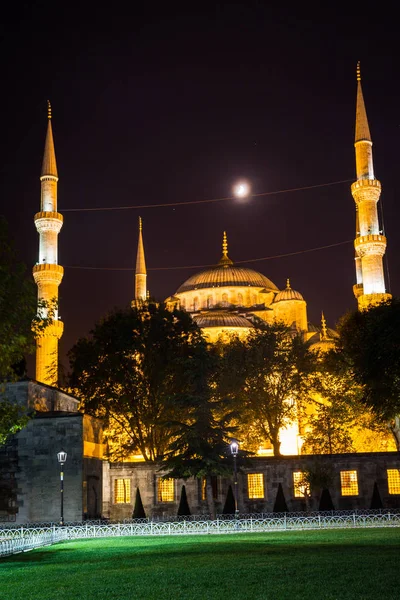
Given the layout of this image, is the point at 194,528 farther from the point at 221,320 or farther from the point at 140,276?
the point at 140,276

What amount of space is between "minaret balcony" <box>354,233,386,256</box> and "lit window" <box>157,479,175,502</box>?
22.2 meters

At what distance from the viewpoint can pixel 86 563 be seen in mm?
16641

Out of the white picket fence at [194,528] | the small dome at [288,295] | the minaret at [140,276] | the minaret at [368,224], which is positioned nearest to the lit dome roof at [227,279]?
the small dome at [288,295]

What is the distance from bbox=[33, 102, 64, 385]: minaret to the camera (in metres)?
50.5

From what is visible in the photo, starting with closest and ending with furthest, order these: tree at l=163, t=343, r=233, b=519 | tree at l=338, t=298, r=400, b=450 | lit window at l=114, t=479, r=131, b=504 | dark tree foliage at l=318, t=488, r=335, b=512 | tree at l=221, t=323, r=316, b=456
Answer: tree at l=338, t=298, r=400, b=450 < tree at l=163, t=343, r=233, b=519 < dark tree foliage at l=318, t=488, r=335, b=512 < lit window at l=114, t=479, r=131, b=504 < tree at l=221, t=323, r=316, b=456

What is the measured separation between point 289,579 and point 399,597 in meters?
2.51

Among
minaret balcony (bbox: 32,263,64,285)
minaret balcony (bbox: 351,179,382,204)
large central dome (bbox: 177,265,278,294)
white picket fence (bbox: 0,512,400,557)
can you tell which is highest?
large central dome (bbox: 177,265,278,294)

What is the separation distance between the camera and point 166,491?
38750mm

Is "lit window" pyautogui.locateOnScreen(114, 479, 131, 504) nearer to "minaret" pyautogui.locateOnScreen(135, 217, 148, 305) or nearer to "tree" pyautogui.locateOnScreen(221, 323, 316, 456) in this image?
"tree" pyautogui.locateOnScreen(221, 323, 316, 456)

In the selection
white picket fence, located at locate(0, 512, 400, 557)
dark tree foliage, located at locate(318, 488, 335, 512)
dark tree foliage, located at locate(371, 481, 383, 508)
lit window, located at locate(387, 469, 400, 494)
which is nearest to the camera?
→ white picket fence, located at locate(0, 512, 400, 557)

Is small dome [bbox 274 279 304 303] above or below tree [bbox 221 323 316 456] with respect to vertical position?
above

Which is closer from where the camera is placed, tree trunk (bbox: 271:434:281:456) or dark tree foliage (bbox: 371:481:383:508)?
dark tree foliage (bbox: 371:481:383:508)

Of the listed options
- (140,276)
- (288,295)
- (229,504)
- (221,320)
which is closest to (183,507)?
(229,504)

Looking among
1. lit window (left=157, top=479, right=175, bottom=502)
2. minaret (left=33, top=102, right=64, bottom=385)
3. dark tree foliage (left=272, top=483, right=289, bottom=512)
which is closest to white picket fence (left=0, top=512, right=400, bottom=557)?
dark tree foliage (left=272, top=483, right=289, bottom=512)
